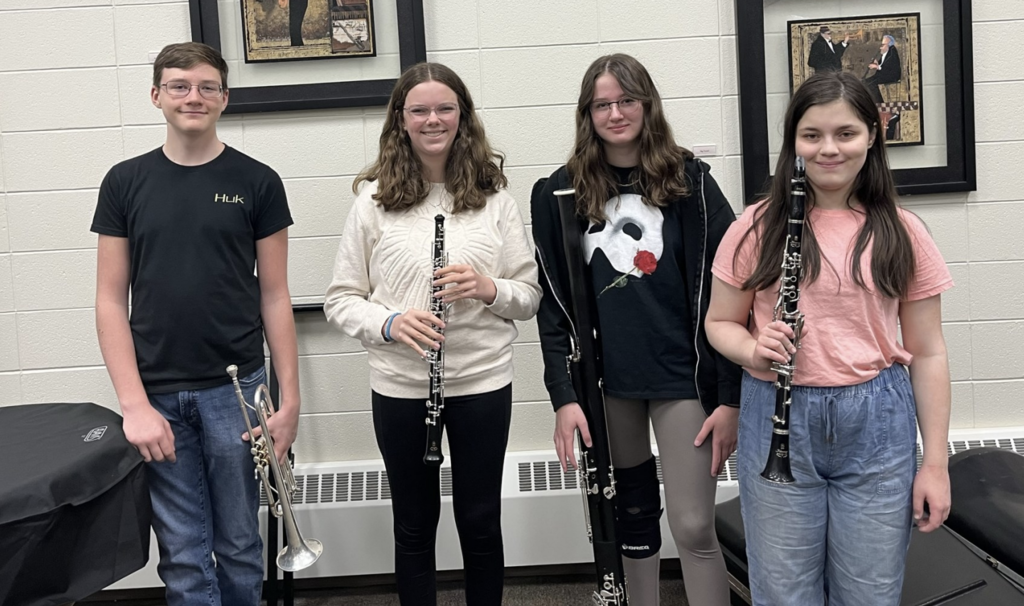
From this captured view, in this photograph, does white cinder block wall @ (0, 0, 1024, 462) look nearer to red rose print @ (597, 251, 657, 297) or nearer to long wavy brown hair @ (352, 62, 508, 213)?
long wavy brown hair @ (352, 62, 508, 213)

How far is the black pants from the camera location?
1772 mm

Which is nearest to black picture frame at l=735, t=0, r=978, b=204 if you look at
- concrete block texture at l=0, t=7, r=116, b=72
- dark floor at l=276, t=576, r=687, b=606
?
dark floor at l=276, t=576, r=687, b=606

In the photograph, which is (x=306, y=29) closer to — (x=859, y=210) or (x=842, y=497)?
(x=859, y=210)

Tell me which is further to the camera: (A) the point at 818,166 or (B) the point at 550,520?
(B) the point at 550,520

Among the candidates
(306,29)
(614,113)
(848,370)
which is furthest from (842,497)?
(306,29)

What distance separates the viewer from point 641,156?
1715 millimetres

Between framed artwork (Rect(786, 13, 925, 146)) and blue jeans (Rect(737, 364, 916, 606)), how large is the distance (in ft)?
4.25

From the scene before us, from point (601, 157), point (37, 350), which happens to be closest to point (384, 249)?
point (601, 157)

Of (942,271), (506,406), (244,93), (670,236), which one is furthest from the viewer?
(244,93)

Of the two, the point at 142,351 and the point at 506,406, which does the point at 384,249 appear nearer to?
the point at 506,406

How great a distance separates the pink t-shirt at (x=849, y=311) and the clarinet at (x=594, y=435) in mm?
446

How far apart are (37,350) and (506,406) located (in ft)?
5.30

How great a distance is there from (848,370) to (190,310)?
1.30 meters

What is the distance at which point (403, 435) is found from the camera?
1.76 meters
